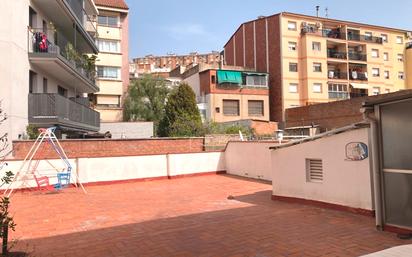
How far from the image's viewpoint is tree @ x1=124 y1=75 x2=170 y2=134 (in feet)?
137

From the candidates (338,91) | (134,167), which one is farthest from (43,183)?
(338,91)

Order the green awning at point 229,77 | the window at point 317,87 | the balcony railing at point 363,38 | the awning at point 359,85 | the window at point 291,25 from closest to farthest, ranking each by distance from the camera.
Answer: the green awning at point 229,77 → the window at point 291,25 → the window at point 317,87 → the awning at point 359,85 → the balcony railing at point 363,38

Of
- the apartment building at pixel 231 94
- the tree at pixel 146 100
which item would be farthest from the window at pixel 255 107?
the tree at pixel 146 100

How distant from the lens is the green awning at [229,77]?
47.0m

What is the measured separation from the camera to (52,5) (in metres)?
19.8

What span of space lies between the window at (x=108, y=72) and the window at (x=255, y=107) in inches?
679

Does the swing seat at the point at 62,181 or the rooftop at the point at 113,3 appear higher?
the rooftop at the point at 113,3

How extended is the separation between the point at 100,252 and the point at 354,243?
441 centimetres

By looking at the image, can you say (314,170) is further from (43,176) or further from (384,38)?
(384,38)

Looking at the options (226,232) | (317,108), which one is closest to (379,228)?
(226,232)

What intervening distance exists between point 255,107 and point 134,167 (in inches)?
1280

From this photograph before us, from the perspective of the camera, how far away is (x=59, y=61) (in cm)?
1852

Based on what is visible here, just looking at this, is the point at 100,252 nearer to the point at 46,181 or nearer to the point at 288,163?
the point at 288,163

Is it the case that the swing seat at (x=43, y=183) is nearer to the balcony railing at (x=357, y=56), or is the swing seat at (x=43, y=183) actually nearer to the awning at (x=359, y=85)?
the awning at (x=359, y=85)
